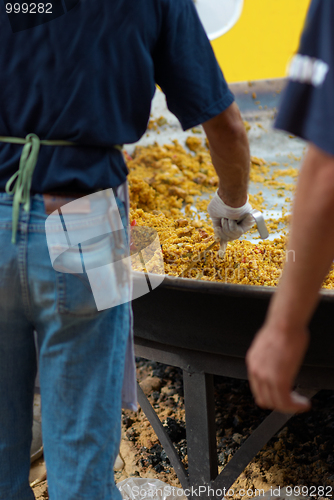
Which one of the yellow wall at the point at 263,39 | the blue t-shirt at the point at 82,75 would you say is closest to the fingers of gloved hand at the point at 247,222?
the blue t-shirt at the point at 82,75

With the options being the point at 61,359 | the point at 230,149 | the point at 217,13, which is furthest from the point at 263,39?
the point at 61,359

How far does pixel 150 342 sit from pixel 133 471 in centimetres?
53

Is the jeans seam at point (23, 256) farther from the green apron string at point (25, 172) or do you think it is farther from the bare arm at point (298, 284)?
the bare arm at point (298, 284)

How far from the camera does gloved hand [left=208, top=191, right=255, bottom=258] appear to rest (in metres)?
1.28

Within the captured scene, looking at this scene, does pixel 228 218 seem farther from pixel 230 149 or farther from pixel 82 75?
pixel 82 75

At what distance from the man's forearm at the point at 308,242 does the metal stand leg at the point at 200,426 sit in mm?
739

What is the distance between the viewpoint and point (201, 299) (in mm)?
1140

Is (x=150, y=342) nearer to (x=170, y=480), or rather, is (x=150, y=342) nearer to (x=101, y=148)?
(x=170, y=480)

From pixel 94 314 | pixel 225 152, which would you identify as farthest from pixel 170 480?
pixel 225 152

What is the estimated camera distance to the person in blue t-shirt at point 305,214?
55 centimetres

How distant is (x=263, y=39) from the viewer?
318 cm

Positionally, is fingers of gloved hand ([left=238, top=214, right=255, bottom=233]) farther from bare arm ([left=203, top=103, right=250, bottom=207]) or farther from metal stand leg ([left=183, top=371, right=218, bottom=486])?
metal stand leg ([left=183, top=371, right=218, bottom=486])

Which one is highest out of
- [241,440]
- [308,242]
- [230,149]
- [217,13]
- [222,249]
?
[308,242]

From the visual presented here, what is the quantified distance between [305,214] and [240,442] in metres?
1.38
